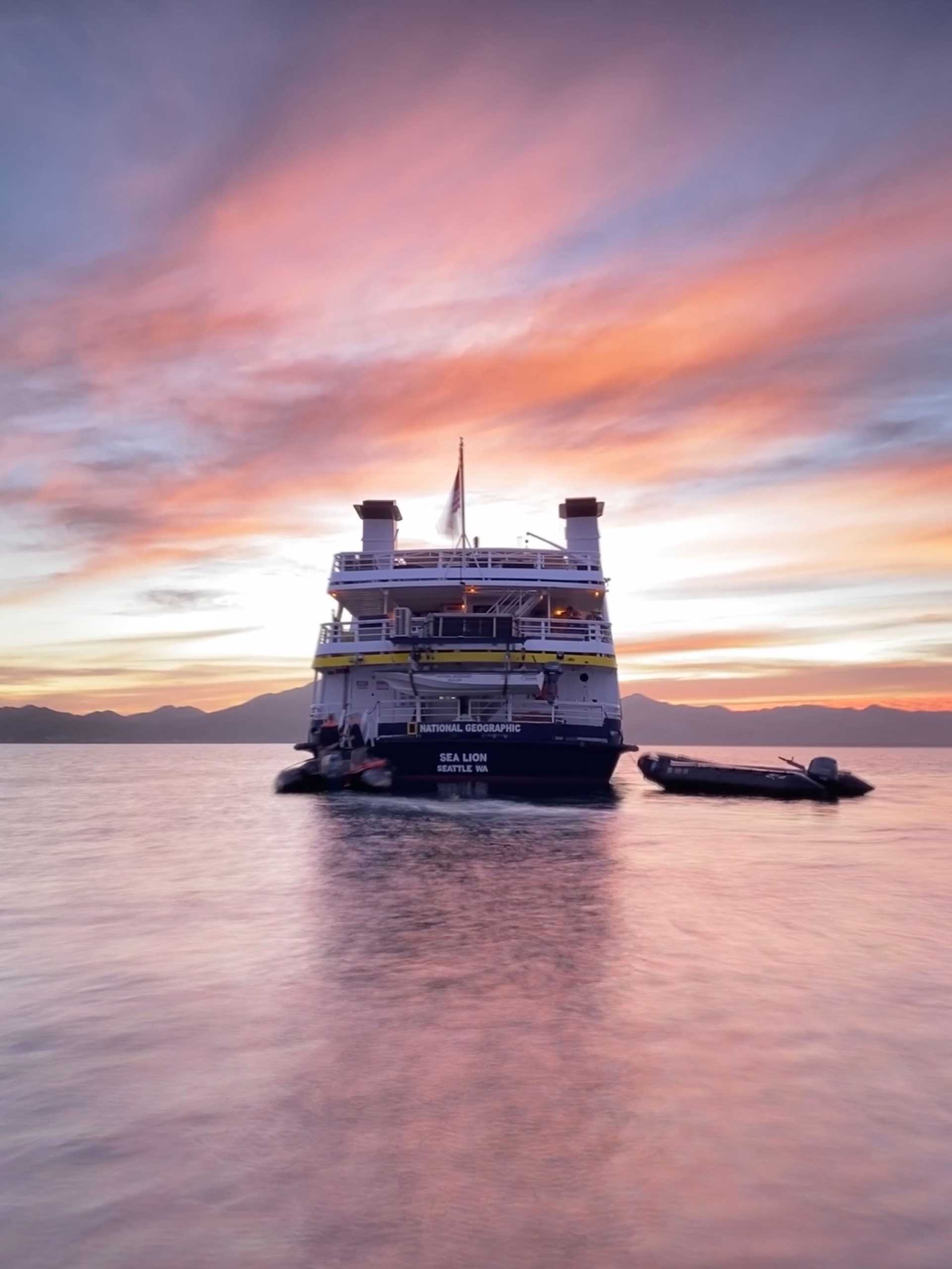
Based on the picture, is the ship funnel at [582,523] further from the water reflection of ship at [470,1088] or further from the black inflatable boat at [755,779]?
the water reflection of ship at [470,1088]

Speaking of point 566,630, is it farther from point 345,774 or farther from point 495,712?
point 345,774

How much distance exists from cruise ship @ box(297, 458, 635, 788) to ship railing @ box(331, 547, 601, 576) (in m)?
0.07

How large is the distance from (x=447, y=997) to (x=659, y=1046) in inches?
98.0

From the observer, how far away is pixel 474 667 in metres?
33.8

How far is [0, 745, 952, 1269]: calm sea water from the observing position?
189 inches

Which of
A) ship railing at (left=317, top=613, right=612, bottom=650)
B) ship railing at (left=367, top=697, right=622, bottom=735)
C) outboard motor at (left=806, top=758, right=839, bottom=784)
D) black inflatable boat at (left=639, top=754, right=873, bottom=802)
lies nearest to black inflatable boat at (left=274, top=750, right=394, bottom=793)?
ship railing at (left=367, top=697, right=622, bottom=735)

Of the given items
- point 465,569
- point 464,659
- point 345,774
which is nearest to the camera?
point 464,659

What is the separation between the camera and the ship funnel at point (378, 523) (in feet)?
142

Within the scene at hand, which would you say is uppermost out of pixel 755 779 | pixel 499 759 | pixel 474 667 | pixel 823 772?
pixel 474 667

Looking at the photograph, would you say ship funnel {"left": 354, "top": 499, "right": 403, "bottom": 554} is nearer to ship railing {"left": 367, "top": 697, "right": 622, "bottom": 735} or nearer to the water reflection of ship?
ship railing {"left": 367, "top": 697, "right": 622, "bottom": 735}

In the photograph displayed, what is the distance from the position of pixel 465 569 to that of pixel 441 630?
399cm

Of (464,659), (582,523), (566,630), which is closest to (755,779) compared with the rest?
(566,630)

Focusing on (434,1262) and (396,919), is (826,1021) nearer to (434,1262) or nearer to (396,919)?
(434,1262)

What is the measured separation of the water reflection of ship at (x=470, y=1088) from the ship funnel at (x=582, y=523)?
1145 inches
